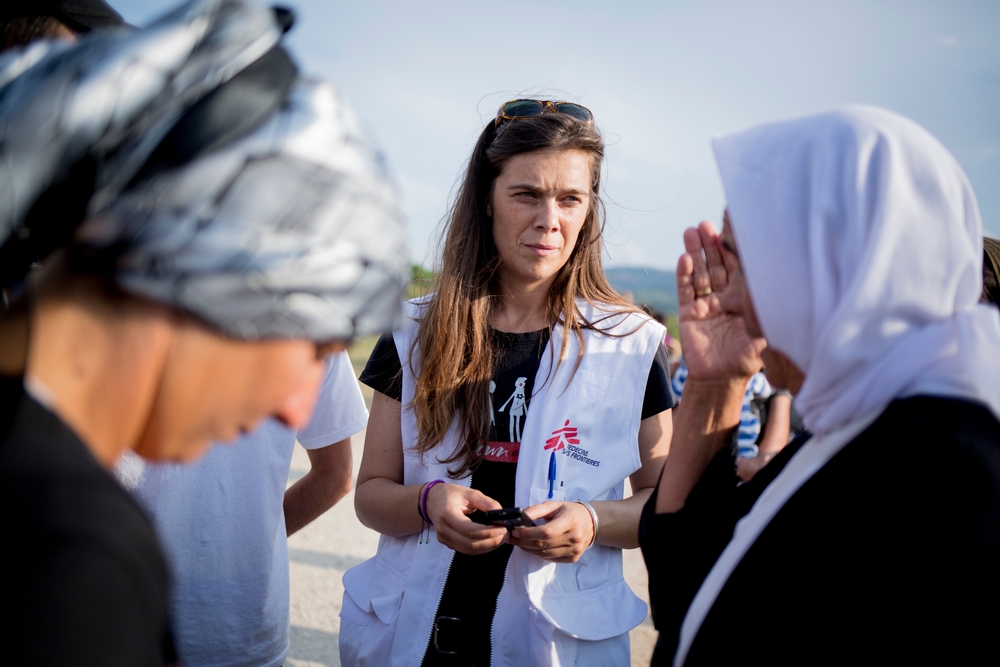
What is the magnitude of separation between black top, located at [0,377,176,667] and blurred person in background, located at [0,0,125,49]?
1120mm

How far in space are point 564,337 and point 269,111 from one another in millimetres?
1824

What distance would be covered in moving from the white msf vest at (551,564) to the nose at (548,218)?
419 mm

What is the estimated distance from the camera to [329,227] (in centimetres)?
99

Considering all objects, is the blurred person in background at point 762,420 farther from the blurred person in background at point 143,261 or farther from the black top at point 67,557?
the black top at point 67,557

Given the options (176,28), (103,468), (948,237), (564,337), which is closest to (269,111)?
(176,28)

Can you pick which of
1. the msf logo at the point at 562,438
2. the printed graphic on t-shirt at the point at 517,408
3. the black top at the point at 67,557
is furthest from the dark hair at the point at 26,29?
the msf logo at the point at 562,438

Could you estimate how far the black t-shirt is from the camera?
2.38 meters

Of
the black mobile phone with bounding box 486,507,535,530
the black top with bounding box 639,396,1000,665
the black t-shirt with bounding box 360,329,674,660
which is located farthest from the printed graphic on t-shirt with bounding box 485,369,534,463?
the black top with bounding box 639,396,1000,665

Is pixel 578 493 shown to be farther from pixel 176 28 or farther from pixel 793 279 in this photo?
pixel 176 28

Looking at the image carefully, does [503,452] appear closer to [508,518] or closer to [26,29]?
[508,518]

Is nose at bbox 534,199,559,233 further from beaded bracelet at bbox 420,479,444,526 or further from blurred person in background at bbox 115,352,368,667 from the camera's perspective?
blurred person in background at bbox 115,352,368,667

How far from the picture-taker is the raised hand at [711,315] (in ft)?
6.51

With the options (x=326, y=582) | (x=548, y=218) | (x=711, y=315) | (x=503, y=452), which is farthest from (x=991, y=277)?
(x=326, y=582)

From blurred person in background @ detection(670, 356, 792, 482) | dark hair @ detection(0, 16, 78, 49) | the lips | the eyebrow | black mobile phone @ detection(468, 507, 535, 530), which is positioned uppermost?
dark hair @ detection(0, 16, 78, 49)
